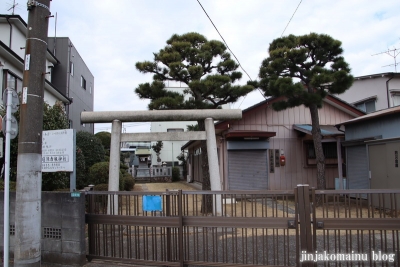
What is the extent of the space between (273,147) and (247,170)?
1.62m

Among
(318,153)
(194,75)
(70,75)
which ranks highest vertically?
(70,75)

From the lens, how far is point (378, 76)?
1825cm

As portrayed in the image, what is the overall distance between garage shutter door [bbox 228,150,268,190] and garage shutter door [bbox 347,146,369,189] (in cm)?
336

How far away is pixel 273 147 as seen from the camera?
1423 cm

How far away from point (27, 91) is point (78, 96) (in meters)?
19.4

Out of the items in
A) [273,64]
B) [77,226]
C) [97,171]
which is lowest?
[77,226]

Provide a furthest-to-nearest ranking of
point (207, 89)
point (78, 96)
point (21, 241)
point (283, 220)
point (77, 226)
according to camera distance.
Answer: point (78, 96) < point (207, 89) < point (77, 226) < point (283, 220) < point (21, 241)

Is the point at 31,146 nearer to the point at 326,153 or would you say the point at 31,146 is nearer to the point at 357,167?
the point at 357,167

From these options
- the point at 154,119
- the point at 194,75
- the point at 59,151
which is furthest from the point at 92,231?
the point at 194,75

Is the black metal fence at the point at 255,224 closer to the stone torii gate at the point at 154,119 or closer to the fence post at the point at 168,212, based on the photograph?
the fence post at the point at 168,212

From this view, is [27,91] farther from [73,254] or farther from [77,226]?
[73,254]

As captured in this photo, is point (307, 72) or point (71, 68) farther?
point (71, 68)

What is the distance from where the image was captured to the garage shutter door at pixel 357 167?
37.3 ft

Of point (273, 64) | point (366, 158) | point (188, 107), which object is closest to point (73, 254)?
point (188, 107)
